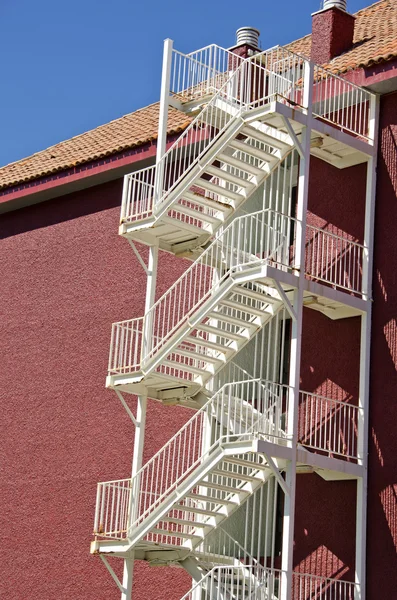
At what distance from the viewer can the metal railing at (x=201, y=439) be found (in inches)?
765

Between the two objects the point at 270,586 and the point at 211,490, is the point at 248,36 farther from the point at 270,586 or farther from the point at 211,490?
the point at 270,586

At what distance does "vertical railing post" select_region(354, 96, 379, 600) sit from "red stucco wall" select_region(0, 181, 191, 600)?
4502mm

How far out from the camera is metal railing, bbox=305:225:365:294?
69.5ft

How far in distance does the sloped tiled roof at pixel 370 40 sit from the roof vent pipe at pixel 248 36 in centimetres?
127

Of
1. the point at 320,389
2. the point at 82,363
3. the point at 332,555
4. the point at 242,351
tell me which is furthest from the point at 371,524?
the point at 82,363

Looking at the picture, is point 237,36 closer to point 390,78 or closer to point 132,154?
point 132,154

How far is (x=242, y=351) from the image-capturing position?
22766mm

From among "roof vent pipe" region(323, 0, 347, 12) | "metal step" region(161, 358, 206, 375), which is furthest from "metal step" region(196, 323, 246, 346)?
"roof vent pipe" region(323, 0, 347, 12)

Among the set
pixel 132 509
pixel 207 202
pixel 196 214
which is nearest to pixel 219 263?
pixel 196 214

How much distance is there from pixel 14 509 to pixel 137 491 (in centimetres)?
684

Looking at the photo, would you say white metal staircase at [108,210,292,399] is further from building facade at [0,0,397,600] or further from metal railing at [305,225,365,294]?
metal railing at [305,225,365,294]

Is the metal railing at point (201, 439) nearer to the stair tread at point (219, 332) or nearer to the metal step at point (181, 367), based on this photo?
the metal step at point (181, 367)

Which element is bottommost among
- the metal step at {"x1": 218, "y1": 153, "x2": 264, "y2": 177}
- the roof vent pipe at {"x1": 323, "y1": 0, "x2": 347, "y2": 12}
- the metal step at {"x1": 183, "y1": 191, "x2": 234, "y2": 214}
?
the metal step at {"x1": 183, "y1": 191, "x2": 234, "y2": 214}

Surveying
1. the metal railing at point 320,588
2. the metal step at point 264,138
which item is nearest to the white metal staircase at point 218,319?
the metal step at point 264,138
